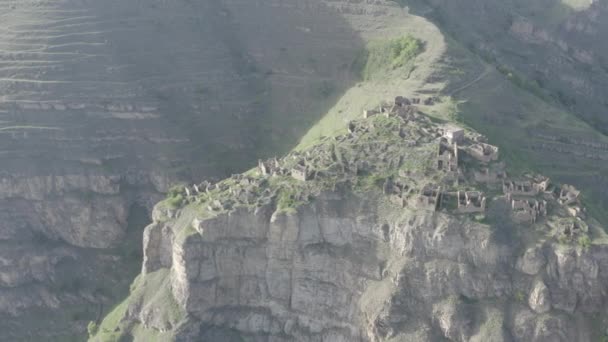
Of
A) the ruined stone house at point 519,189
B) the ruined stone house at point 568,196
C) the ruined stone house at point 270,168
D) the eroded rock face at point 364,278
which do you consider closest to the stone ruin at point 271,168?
the ruined stone house at point 270,168

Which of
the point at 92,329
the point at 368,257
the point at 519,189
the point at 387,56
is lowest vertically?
the point at 92,329

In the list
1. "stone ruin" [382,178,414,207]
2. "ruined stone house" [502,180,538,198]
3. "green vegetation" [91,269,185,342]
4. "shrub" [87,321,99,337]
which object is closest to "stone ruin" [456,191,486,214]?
"ruined stone house" [502,180,538,198]

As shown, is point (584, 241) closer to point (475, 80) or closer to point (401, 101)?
point (401, 101)

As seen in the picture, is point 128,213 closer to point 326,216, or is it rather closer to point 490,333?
point 326,216

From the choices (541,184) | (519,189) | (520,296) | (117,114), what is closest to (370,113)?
(519,189)

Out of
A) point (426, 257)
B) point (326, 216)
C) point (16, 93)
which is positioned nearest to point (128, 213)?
point (16, 93)

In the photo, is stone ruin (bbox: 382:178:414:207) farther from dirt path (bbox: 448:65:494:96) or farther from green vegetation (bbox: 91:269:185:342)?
dirt path (bbox: 448:65:494:96)

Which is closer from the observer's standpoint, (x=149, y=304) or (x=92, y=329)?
(x=149, y=304)
